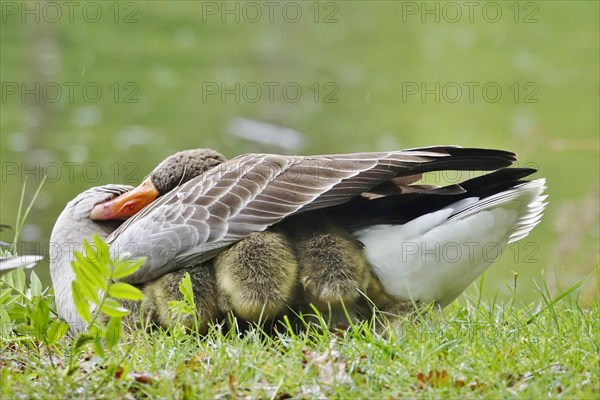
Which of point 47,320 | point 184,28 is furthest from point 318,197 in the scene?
point 184,28

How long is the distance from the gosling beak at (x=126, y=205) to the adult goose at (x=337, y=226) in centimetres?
66

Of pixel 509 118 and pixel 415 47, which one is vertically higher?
pixel 415 47

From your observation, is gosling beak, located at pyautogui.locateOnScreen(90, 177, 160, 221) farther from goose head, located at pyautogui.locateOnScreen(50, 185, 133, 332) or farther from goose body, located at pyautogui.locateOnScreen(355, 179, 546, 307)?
goose body, located at pyautogui.locateOnScreen(355, 179, 546, 307)

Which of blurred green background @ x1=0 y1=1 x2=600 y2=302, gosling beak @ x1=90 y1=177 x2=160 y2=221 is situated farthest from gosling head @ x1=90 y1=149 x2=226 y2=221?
blurred green background @ x1=0 y1=1 x2=600 y2=302

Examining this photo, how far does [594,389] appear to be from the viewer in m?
4.31

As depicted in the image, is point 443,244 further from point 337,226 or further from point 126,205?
point 126,205

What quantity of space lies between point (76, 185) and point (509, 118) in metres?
8.17

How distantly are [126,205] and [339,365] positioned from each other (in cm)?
280

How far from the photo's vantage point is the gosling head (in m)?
6.93

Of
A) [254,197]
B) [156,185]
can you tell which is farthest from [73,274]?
[254,197]

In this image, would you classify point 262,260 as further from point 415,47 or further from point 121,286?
point 415,47

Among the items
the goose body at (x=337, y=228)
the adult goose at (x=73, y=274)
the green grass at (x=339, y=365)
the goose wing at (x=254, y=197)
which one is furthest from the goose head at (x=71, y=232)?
the green grass at (x=339, y=365)

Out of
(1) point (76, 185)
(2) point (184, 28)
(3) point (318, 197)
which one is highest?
(2) point (184, 28)

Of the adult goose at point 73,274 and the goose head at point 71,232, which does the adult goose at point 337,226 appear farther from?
the goose head at point 71,232
